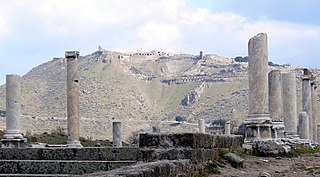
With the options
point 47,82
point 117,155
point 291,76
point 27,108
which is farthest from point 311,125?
point 47,82

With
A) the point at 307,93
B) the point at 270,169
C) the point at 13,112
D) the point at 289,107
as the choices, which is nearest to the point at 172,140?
the point at 270,169

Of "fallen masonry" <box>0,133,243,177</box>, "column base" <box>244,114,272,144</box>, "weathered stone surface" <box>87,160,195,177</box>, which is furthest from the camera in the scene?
"column base" <box>244,114,272,144</box>

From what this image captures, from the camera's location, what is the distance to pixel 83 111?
11556cm

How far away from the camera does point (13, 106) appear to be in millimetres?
23828

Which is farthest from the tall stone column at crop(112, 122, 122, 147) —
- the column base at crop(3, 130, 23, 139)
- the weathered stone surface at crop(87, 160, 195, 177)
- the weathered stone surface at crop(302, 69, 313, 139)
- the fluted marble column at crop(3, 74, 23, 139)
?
the weathered stone surface at crop(87, 160, 195, 177)

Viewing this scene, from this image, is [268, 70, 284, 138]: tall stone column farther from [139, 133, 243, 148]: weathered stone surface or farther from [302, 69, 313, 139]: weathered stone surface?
[139, 133, 243, 148]: weathered stone surface

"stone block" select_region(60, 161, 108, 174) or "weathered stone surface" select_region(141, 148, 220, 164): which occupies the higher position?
"weathered stone surface" select_region(141, 148, 220, 164)

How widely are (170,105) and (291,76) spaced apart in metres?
118

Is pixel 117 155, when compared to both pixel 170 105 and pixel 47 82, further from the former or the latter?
pixel 170 105

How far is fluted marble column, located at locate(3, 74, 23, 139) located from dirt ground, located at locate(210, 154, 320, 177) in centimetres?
1018

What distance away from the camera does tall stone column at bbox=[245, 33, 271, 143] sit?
1909 cm

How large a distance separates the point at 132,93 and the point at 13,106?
115 metres

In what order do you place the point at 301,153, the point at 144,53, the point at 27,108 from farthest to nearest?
the point at 144,53 < the point at 27,108 < the point at 301,153

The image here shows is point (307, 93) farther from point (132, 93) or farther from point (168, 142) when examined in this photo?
point (132, 93)
